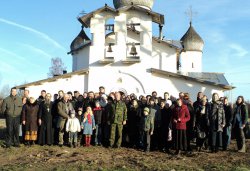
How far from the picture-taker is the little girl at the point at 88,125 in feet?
43.5

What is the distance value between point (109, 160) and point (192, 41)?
2808cm

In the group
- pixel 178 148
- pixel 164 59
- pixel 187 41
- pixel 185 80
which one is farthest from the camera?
pixel 187 41

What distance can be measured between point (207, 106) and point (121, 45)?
11.2 meters

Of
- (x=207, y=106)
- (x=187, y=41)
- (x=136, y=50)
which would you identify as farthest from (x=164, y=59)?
(x=207, y=106)

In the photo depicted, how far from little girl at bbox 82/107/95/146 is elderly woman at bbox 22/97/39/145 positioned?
1.68m

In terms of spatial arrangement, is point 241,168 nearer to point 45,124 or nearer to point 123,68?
point 45,124

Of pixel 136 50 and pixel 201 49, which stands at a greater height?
pixel 201 49

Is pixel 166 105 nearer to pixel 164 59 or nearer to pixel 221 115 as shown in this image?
pixel 221 115

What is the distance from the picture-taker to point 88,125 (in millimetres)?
13289

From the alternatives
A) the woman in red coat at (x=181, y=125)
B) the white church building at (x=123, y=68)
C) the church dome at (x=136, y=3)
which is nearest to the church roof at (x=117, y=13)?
the white church building at (x=123, y=68)

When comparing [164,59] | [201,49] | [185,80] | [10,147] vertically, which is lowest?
[10,147]

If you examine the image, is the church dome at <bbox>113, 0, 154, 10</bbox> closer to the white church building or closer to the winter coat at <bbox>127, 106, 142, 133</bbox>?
the white church building

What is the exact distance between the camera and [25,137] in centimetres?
1308

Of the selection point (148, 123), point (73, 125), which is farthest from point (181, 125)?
point (73, 125)
